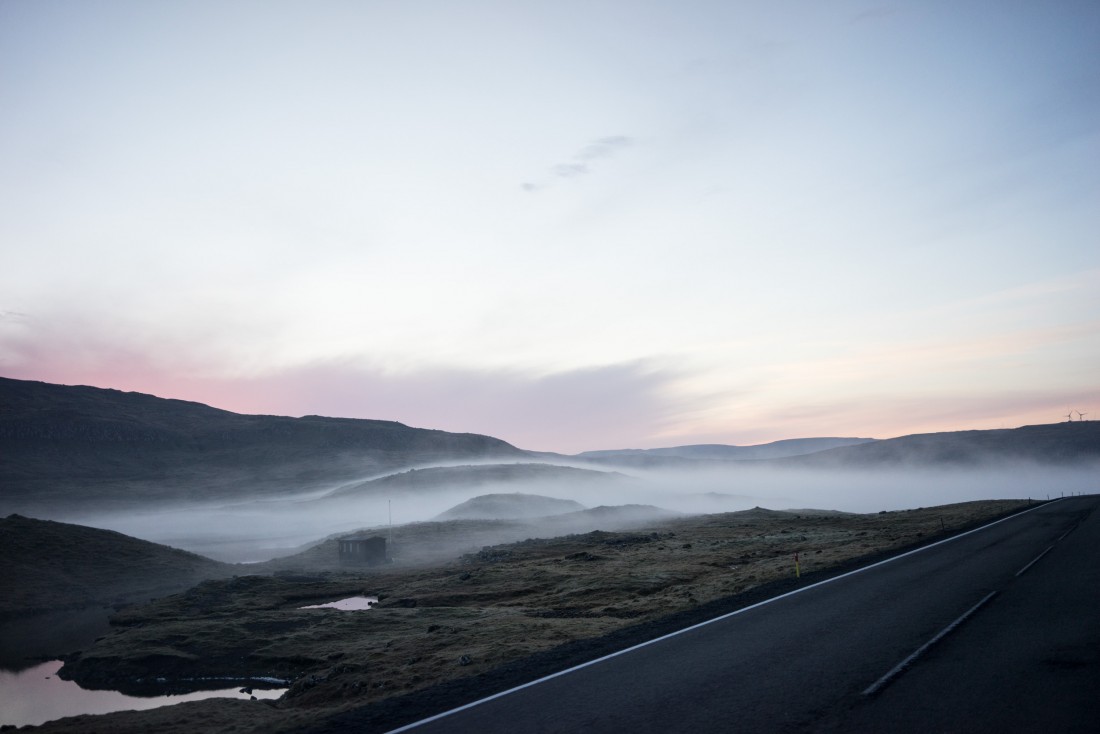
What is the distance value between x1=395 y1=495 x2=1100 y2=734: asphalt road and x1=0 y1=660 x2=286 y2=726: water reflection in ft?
43.1

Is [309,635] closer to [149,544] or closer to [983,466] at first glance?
[149,544]

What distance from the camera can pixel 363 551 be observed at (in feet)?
230

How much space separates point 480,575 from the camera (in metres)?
42.8

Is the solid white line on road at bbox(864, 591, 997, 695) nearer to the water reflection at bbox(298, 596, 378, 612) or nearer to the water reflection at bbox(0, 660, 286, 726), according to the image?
the water reflection at bbox(0, 660, 286, 726)

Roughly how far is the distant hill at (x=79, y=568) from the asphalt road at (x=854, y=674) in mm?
48520

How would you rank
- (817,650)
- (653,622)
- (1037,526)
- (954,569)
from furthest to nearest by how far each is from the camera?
(1037,526), (954,569), (653,622), (817,650)

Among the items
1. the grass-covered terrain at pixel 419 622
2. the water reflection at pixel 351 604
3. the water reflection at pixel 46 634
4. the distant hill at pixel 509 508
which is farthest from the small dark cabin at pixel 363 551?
the distant hill at pixel 509 508

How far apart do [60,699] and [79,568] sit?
120 feet

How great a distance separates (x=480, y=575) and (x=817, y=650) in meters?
32.4

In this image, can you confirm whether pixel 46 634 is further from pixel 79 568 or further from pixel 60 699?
pixel 79 568

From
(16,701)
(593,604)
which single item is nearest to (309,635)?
(16,701)

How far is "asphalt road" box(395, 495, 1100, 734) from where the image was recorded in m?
9.09

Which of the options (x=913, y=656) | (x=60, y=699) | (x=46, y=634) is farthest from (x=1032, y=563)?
(x=46, y=634)

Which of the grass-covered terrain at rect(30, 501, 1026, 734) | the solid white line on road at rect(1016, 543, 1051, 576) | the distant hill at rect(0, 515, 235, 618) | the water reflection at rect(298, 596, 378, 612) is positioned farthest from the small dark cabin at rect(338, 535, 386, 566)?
the solid white line on road at rect(1016, 543, 1051, 576)
